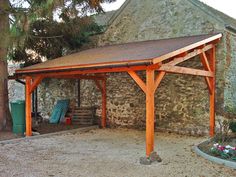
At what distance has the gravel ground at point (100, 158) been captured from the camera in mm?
5363

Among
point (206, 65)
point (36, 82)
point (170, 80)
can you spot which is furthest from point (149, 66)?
point (36, 82)

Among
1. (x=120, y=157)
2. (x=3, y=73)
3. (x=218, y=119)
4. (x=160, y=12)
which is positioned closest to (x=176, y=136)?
(x=218, y=119)

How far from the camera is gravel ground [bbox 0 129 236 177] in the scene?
211 inches

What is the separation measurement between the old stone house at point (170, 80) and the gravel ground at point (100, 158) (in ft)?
3.34

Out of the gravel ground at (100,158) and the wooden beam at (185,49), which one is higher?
the wooden beam at (185,49)

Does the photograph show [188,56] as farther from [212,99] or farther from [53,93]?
[53,93]

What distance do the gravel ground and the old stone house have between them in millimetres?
1018

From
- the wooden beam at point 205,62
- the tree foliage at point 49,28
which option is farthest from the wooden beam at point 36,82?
the wooden beam at point 205,62

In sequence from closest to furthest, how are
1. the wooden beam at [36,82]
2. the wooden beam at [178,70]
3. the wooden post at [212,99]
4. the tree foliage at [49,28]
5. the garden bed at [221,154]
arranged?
the garden bed at [221,154], the wooden beam at [178,70], the tree foliage at [49,28], the wooden beam at [36,82], the wooden post at [212,99]

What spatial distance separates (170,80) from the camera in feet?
32.5

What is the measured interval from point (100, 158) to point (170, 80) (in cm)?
455

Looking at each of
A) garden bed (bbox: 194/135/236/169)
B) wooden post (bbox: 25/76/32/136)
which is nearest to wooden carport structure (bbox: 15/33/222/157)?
wooden post (bbox: 25/76/32/136)

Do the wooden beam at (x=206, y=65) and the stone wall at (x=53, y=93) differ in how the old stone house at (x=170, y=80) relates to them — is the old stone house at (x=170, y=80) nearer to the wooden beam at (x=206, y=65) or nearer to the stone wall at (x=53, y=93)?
the stone wall at (x=53, y=93)

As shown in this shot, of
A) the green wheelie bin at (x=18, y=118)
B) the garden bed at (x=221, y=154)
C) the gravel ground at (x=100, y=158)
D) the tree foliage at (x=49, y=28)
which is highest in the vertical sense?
the tree foliage at (x=49, y=28)
